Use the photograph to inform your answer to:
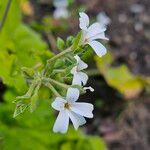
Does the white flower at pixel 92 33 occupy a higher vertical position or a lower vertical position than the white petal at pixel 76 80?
higher

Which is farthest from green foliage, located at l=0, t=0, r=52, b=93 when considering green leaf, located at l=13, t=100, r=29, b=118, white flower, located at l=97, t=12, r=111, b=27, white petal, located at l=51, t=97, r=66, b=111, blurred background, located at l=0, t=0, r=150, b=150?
white flower, located at l=97, t=12, r=111, b=27

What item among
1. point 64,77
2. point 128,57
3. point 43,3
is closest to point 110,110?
point 128,57

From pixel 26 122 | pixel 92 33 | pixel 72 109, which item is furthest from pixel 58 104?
pixel 26 122

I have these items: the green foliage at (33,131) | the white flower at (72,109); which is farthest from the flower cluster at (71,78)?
the green foliage at (33,131)

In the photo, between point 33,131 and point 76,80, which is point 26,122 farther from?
point 76,80

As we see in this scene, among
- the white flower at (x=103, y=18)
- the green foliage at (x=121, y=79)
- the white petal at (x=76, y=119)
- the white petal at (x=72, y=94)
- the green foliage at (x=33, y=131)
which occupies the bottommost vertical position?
the green foliage at (x=33, y=131)

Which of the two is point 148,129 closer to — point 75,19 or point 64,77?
point 75,19

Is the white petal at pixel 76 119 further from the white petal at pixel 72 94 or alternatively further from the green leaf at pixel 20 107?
the green leaf at pixel 20 107
